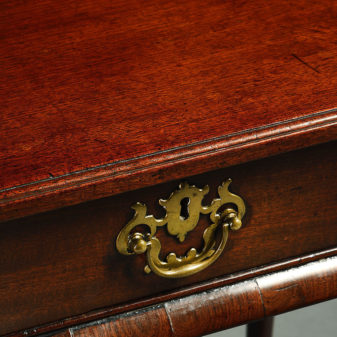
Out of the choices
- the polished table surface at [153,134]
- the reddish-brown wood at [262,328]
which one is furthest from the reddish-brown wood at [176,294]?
the reddish-brown wood at [262,328]

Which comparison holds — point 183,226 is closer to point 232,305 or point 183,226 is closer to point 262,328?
point 232,305

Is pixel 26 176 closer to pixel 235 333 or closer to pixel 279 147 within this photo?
pixel 279 147

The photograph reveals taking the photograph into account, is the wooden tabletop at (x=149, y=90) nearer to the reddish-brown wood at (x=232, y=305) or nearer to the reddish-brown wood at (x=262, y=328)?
the reddish-brown wood at (x=232, y=305)

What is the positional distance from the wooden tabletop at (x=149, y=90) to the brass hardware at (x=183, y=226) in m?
0.06

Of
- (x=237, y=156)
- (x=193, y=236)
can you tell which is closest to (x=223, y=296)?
(x=193, y=236)

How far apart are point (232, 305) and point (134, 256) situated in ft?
0.47

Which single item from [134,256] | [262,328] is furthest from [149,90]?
[262,328]

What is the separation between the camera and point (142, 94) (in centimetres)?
68

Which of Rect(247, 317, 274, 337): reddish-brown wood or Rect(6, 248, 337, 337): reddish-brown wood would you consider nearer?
Rect(6, 248, 337, 337): reddish-brown wood

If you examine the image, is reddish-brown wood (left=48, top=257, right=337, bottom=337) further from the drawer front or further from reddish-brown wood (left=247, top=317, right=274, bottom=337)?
reddish-brown wood (left=247, top=317, right=274, bottom=337)

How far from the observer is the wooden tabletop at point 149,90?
23.5 inches

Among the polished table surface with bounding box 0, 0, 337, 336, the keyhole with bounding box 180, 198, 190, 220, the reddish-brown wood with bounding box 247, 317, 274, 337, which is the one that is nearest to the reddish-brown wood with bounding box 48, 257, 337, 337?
the polished table surface with bounding box 0, 0, 337, 336

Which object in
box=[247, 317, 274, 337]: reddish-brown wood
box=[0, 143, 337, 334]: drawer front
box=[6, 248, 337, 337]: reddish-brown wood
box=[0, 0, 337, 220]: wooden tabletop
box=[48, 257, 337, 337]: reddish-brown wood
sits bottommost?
box=[247, 317, 274, 337]: reddish-brown wood

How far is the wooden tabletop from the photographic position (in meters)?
0.60
